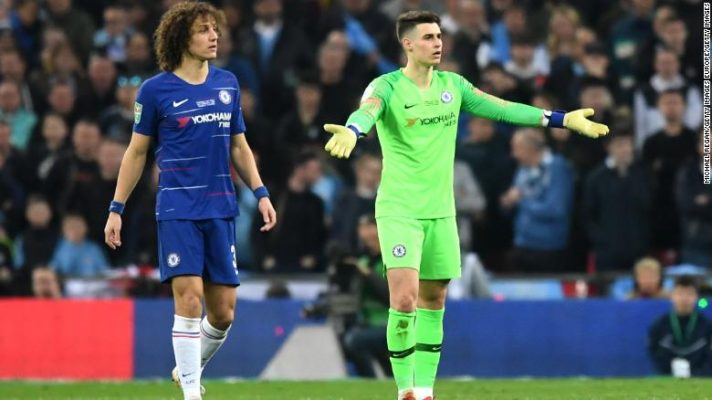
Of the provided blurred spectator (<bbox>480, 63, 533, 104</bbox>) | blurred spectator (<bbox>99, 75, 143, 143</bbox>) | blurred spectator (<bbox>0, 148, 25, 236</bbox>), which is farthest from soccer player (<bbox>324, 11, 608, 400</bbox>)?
blurred spectator (<bbox>0, 148, 25, 236</bbox>)

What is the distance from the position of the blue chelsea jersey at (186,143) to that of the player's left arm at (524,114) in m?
1.88

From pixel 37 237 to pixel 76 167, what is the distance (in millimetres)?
964

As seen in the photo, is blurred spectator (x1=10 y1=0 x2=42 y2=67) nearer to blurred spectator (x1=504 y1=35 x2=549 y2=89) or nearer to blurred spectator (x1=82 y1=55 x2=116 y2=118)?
blurred spectator (x1=82 y1=55 x2=116 y2=118)

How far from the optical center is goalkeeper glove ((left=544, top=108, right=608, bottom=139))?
11.0 metres

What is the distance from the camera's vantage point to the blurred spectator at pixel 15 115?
20453 mm

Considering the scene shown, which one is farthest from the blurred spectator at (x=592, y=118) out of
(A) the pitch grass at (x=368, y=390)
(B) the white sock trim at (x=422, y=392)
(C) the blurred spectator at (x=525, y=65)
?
(B) the white sock trim at (x=422, y=392)

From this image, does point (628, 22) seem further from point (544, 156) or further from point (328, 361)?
point (328, 361)

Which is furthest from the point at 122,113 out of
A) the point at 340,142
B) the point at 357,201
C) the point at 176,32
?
the point at 340,142

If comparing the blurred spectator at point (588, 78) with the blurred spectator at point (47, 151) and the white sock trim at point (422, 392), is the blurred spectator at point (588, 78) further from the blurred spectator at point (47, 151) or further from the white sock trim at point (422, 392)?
the white sock trim at point (422, 392)

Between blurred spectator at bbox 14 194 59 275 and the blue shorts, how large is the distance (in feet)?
28.9

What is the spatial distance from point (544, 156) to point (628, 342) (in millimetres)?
2291

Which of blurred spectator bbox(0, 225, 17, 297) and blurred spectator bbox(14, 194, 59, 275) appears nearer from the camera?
blurred spectator bbox(0, 225, 17, 297)

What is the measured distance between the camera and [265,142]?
1923 centimetres

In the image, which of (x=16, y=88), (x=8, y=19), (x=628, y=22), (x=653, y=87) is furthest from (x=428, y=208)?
(x=8, y=19)
